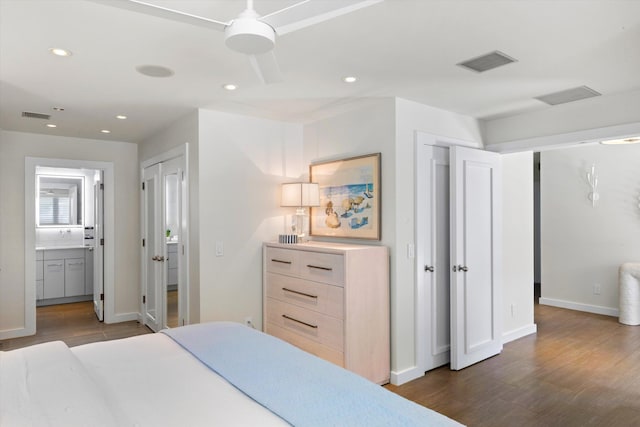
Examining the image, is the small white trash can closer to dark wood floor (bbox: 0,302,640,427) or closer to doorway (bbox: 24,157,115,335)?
dark wood floor (bbox: 0,302,640,427)

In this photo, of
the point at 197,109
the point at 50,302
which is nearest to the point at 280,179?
the point at 197,109

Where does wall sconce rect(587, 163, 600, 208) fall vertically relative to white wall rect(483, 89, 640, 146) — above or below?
below

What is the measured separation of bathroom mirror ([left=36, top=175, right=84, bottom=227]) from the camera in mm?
6359

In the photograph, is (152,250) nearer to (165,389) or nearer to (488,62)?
(165,389)

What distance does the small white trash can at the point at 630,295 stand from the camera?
4.94m

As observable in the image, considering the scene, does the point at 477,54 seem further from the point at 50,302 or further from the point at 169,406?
the point at 50,302

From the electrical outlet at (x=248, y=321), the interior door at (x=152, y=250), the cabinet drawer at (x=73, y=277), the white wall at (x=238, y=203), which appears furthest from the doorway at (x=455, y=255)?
the cabinet drawer at (x=73, y=277)

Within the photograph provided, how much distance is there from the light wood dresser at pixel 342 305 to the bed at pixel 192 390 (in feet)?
3.75

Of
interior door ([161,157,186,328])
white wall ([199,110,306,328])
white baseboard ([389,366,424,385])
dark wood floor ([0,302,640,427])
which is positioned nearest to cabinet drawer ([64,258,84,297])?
dark wood floor ([0,302,640,427])

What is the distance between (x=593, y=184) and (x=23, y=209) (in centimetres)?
739

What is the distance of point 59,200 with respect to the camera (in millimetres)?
6516

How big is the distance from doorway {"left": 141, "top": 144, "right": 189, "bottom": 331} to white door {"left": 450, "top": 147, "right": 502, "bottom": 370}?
8.20 feet

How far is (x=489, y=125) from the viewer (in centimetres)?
413

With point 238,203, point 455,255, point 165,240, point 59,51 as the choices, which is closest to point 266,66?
point 59,51
